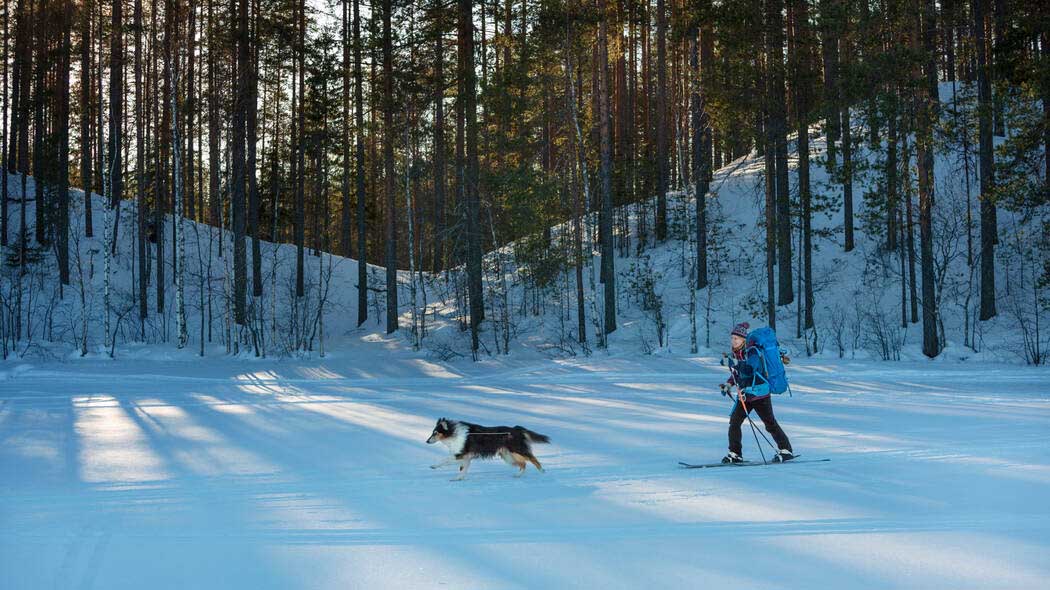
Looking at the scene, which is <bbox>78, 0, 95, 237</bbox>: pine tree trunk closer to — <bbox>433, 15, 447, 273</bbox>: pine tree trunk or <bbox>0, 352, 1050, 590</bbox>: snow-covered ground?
<bbox>433, 15, 447, 273</bbox>: pine tree trunk

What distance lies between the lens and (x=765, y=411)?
8.10 m

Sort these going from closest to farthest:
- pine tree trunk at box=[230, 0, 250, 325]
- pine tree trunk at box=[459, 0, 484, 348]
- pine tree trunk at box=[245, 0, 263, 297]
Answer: pine tree trunk at box=[459, 0, 484, 348] → pine tree trunk at box=[230, 0, 250, 325] → pine tree trunk at box=[245, 0, 263, 297]

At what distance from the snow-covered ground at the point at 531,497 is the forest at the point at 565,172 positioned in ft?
28.1

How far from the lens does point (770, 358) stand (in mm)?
8156

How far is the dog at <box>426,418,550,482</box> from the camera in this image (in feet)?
25.0

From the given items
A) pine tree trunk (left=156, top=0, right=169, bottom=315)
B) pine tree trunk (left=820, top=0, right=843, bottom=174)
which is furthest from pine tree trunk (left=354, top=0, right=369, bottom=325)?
pine tree trunk (left=820, top=0, right=843, bottom=174)

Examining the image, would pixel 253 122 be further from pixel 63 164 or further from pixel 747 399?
pixel 747 399

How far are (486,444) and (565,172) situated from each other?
22.7 m

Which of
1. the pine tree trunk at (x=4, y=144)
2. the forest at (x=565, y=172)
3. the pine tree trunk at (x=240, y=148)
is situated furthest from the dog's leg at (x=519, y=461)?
the pine tree trunk at (x=4, y=144)

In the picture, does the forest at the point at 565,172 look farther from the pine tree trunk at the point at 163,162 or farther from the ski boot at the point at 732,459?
the ski boot at the point at 732,459

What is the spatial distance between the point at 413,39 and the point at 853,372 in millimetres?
16438

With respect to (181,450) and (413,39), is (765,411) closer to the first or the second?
(181,450)

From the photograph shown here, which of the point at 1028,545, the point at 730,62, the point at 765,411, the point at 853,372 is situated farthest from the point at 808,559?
the point at 730,62

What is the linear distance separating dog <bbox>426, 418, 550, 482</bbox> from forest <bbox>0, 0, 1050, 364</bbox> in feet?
44.4
